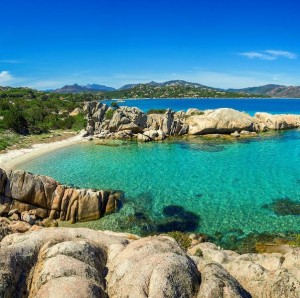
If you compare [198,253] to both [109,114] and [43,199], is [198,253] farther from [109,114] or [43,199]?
[109,114]

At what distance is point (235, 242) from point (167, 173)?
19.4 meters

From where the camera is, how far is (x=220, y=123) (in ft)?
243

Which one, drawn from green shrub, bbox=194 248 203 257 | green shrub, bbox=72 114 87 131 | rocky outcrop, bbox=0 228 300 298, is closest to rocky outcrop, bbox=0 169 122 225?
green shrub, bbox=194 248 203 257

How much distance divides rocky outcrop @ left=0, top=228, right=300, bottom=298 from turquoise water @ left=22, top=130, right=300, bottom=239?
46.4ft

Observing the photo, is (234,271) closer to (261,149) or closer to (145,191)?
(145,191)

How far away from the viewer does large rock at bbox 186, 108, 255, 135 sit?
243 ft

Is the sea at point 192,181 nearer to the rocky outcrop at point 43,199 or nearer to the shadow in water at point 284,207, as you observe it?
the shadow in water at point 284,207

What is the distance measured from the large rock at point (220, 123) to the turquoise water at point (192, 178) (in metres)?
9.05

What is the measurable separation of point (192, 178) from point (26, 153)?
96.3ft

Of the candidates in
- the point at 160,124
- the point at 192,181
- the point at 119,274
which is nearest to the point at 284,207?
the point at 192,181

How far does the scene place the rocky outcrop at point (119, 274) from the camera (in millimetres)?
9523

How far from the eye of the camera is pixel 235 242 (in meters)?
23.7

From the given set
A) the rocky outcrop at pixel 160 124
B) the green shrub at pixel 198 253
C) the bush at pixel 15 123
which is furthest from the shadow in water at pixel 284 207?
the bush at pixel 15 123

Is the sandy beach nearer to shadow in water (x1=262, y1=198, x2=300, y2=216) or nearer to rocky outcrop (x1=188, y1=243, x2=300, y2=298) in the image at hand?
shadow in water (x1=262, y1=198, x2=300, y2=216)
